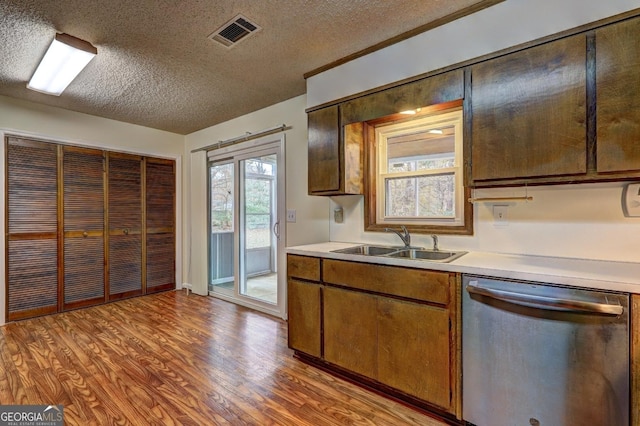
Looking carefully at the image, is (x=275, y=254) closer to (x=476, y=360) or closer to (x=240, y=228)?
(x=240, y=228)

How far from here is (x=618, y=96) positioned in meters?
1.44

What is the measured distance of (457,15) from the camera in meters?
1.91

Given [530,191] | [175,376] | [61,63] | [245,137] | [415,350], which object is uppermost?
[61,63]

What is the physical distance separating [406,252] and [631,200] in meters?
1.26

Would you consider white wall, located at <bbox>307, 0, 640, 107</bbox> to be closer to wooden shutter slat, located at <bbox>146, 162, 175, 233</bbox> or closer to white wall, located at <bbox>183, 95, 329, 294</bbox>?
white wall, located at <bbox>183, 95, 329, 294</bbox>

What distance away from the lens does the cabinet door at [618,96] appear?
1.41 m

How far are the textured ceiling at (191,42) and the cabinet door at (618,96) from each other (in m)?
0.76

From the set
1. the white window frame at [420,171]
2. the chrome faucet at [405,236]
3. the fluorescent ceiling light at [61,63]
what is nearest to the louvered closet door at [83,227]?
the fluorescent ceiling light at [61,63]

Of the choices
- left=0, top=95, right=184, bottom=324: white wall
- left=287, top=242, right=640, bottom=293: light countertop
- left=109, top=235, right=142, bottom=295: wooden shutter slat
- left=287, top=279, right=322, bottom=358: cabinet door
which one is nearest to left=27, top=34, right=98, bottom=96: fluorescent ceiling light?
left=0, top=95, right=184, bottom=324: white wall

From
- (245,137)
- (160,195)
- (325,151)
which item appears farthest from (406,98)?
(160,195)

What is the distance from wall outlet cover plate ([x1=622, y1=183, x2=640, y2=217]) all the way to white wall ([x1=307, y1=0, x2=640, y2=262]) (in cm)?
2

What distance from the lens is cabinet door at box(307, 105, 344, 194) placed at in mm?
2480

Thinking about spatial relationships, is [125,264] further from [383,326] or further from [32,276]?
[383,326]

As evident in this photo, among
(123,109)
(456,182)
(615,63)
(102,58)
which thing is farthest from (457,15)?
(123,109)
